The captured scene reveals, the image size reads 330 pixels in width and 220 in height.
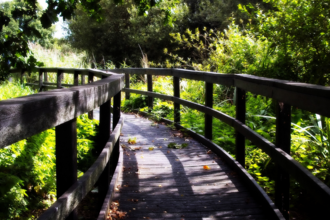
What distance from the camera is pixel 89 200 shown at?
4.12 metres

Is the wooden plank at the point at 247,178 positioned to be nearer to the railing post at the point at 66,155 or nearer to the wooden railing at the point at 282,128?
the wooden railing at the point at 282,128

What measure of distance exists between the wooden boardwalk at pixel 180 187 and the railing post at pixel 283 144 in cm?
23

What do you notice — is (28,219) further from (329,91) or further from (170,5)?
(170,5)

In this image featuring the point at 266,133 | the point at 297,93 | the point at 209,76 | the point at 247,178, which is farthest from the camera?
the point at 209,76

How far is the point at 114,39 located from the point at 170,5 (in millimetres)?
19605

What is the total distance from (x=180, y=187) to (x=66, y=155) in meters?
2.13

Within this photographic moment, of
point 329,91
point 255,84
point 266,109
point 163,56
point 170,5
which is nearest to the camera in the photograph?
point 329,91

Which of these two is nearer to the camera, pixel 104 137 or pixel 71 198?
pixel 71 198

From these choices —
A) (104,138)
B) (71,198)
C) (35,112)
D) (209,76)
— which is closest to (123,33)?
(209,76)

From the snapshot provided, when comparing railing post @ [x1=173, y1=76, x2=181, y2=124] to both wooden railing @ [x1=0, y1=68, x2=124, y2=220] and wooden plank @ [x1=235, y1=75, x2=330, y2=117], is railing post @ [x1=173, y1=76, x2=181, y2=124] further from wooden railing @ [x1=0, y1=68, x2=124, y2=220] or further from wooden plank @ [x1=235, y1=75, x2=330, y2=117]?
wooden railing @ [x1=0, y1=68, x2=124, y2=220]

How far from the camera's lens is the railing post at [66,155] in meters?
1.76

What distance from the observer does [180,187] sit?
12.2 ft

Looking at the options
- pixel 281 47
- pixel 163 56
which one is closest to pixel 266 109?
pixel 281 47

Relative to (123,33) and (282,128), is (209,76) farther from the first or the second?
(123,33)
